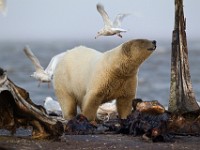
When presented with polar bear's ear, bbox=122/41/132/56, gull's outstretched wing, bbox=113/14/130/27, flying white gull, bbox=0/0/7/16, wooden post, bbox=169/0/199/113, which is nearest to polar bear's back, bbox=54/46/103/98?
polar bear's ear, bbox=122/41/132/56

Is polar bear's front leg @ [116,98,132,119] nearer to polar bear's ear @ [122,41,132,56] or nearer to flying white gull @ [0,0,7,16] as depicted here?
polar bear's ear @ [122,41,132,56]

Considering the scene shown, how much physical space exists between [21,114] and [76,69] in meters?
3.51

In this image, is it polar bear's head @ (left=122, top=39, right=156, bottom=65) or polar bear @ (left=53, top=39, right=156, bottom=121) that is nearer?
polar bear's head @ (left=122, top=39, right=156, bottom=65)

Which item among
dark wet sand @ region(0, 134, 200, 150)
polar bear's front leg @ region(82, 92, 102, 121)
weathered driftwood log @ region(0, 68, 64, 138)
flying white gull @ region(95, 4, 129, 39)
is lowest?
dark wet sand @ region(0, 134, 200, 150)

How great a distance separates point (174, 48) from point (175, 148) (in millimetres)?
2049

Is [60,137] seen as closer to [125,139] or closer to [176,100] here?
[125,139]

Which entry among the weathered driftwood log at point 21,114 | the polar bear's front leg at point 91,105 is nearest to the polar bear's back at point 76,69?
the polar bear's front leg at point 91,105

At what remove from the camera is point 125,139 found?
922cm

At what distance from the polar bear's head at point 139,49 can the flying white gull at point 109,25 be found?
202 centimetres

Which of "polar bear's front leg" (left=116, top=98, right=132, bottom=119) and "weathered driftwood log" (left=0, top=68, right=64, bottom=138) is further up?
"polar bear's front leg" (left=116, top=98, right=132, bottom=119)

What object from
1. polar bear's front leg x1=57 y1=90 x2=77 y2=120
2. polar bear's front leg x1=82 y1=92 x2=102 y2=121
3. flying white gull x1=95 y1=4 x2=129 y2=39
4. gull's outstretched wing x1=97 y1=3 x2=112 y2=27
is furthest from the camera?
gull's outstretched wing x1=97 y1=3 x2=112 y2=27

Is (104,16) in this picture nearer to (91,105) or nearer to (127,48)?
(127,48)

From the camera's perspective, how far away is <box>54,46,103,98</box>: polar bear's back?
11.8m

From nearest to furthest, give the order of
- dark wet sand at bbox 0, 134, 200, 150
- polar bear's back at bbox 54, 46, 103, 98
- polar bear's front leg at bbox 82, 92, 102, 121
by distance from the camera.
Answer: dark wet sand at bbox 0, 134, 200, 150 → polar bear's front leg at bbox 82, 92, 102, 121 → polar bear's back at bbox 54, 46, 103, 98
